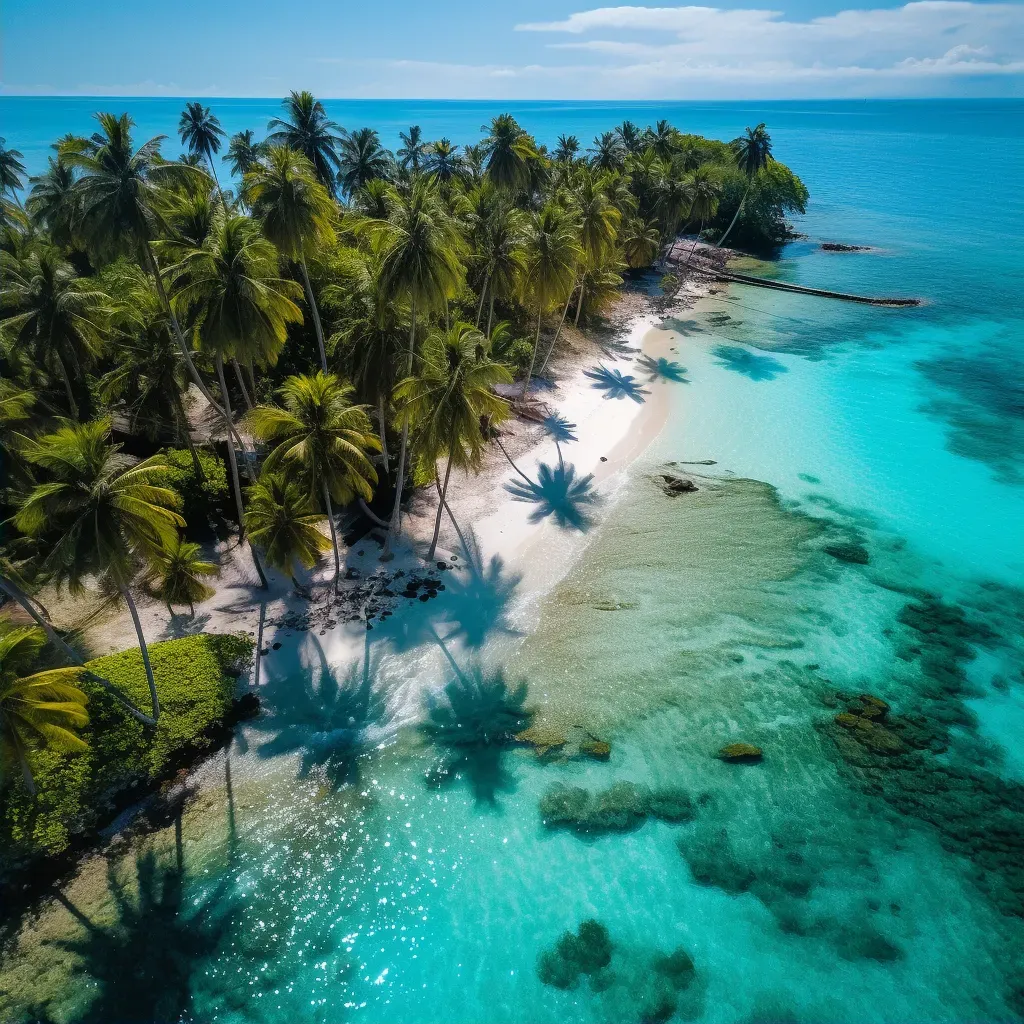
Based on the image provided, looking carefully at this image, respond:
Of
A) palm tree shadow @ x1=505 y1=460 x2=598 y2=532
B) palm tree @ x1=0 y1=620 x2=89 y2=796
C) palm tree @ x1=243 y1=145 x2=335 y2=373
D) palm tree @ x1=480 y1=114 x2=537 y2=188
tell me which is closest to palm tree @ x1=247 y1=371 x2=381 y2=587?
palm tree @ x1=243 y1=145 x2=335 y2=373

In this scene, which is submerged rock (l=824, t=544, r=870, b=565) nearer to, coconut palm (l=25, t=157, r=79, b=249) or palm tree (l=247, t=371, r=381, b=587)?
palm tree (l=247, t=371, r=381, b=587)

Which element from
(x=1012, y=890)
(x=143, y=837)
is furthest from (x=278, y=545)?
Result: (x=1012, y=890)

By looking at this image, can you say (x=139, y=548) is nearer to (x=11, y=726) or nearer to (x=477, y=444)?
(x=11, y=726)

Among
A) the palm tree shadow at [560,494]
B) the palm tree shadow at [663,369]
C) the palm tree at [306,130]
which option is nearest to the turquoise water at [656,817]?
the palm tree shadow at [560,494]

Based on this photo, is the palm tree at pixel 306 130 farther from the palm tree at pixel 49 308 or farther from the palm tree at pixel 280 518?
the palm tree at pixel 280 518

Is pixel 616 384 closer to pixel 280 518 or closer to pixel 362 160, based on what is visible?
pixel 280 518

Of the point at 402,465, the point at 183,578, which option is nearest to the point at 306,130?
the point at 402,465
